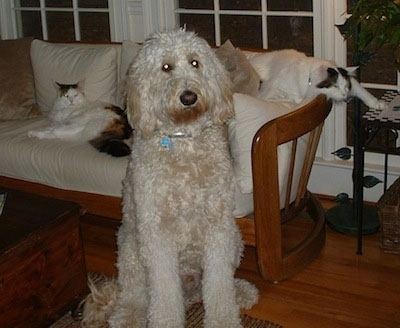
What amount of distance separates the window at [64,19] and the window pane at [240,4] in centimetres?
80

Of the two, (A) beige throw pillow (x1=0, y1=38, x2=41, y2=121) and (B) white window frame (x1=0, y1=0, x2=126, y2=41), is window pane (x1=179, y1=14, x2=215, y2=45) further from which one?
(A) beige throw pillow (x1=0, y1=38, x2=41, y2=121)

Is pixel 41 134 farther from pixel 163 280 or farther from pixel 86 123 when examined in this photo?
pixel 163 280

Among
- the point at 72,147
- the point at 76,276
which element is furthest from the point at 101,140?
the point at 76,276

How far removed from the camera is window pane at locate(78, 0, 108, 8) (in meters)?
4.33

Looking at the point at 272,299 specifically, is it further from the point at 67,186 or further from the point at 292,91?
the point at 67,186

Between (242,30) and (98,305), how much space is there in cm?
187

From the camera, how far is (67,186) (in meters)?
3.39

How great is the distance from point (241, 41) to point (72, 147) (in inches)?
46.1

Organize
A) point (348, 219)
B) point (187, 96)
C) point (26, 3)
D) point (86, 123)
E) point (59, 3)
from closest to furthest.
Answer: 1. point (187, 96)
2. point (348, 219)
3. point (86, 123)
4. point (59, 3)
5. point (26, 3)

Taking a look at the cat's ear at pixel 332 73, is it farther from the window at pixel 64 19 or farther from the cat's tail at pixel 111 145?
the window at pixel 64 19

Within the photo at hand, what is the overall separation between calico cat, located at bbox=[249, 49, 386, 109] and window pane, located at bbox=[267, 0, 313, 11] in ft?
1.83

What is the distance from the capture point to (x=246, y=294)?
9.30 ft

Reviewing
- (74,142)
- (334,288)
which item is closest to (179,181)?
(334,288)

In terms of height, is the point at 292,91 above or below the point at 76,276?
above
